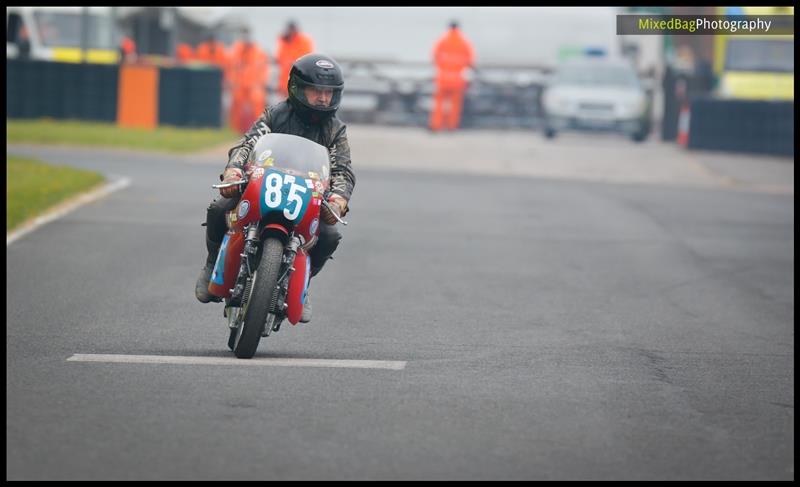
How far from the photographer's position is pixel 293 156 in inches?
341

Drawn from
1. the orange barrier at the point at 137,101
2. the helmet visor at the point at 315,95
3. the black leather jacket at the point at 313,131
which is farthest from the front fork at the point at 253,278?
the orange barrier at the point at 137,101

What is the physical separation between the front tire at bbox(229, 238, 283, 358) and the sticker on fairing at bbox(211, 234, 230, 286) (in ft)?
1.67

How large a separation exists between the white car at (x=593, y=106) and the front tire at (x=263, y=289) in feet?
89.8

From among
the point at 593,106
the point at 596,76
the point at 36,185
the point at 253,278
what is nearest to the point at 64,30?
the point at 596,76

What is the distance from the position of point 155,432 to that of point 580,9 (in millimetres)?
35901

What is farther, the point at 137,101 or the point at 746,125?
the point at 137,101

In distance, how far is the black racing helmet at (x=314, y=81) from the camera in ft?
29.3

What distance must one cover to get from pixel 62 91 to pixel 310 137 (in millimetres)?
22789

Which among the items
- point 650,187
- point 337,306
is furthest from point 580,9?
point 337,306

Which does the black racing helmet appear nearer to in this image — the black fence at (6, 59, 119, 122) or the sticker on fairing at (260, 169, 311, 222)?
the sticker on fairing at (260, 169, 311, 222)

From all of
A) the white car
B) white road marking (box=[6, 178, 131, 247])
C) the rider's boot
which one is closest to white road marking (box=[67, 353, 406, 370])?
the rider's boot

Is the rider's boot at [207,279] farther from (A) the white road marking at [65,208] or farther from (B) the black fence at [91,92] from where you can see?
(B) the black fence at [91,92]

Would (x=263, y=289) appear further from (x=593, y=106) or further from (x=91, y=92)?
(x=593, y=106)

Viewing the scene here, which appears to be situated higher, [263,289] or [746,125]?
[263,289]
